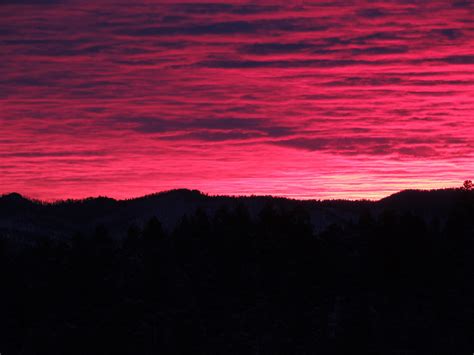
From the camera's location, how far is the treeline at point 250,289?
6050 centimetres

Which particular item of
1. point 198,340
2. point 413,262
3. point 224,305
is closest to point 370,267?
point 413,262

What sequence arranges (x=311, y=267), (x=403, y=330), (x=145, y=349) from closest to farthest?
(x=145, y=349) → (x=403, y=330) → (x=311, y=267)

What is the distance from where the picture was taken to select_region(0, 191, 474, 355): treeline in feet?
198

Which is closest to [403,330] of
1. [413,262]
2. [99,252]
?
[413,262]

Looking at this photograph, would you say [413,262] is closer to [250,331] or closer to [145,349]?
[250,331]

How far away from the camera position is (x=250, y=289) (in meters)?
67.8

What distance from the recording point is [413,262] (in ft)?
234

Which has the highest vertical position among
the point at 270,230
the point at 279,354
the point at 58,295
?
the point at 270,230

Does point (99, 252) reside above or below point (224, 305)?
above

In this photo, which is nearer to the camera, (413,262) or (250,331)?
(250,331)

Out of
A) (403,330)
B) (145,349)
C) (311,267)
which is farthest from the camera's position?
(311,267)

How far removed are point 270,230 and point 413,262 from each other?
11991mm

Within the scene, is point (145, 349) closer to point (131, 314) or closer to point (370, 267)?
point (131, 314)

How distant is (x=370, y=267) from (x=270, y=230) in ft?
28.8
